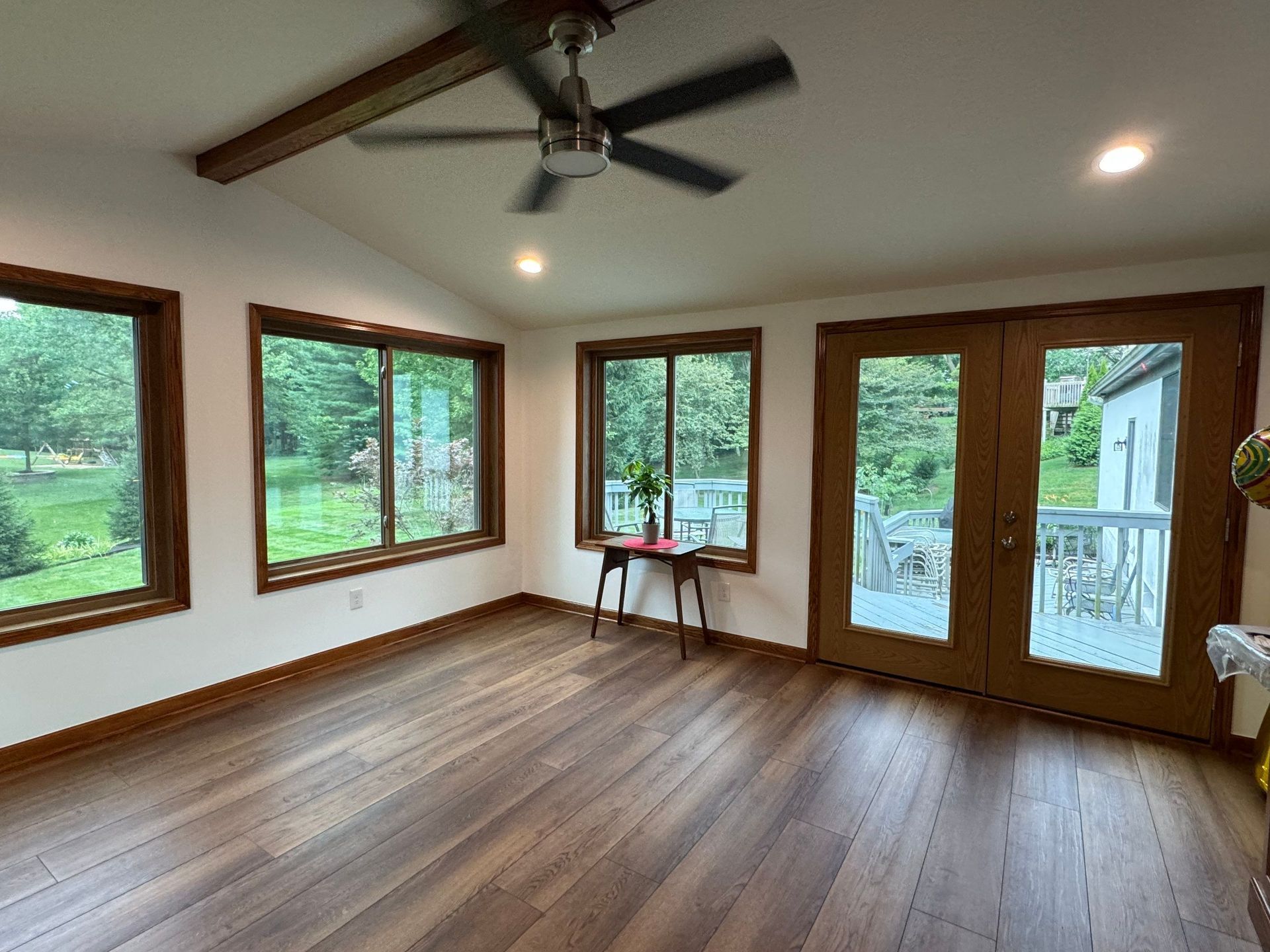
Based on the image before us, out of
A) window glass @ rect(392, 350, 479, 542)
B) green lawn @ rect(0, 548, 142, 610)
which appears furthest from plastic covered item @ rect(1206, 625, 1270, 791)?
green lawn @ rect(0, 548, 142, 610)

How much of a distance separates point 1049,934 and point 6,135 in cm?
452

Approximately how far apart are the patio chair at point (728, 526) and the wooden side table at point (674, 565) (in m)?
A: 0.12

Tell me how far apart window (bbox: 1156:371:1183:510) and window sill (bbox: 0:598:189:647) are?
4.67m

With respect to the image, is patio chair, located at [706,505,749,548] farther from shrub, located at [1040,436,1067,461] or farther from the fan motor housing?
the fan motor housing

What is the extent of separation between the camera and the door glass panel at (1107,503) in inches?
114

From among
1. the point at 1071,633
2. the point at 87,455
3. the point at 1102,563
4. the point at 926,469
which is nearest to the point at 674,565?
the point at 926,469

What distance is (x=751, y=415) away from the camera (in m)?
3.96

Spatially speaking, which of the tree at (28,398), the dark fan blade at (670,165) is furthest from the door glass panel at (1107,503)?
the tree at (28,398)

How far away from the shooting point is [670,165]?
205 centimetres

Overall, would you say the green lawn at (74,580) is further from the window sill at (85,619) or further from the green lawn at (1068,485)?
the green lawn at (1068,485)

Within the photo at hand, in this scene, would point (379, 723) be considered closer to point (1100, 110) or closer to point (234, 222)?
point (234, 222)

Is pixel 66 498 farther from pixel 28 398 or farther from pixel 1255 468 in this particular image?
pixel 1255 468

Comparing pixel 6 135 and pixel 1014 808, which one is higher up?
pixel 6 135

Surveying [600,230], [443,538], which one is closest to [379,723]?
[443,538]
